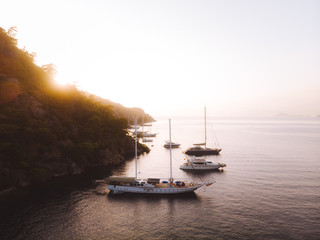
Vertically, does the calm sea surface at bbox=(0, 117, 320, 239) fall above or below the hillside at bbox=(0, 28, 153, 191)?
below

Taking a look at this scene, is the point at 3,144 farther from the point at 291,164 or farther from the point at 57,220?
the point at 291,164

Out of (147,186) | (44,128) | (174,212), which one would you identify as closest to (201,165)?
(147,186)

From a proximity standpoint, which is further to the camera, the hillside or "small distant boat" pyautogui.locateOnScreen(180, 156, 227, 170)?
"small distant boat" pyautogui.locateOnScreen(180, 156, 227, 170)

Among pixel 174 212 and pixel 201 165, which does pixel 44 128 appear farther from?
pixel 201 165

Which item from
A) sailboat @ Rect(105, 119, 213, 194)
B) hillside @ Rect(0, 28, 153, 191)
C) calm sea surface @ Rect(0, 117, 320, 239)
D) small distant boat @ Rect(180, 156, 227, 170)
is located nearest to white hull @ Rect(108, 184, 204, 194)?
sailboat @ Rect(105, 119, 213, 194)

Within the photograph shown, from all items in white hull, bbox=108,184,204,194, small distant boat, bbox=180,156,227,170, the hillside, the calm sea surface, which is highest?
the hillside

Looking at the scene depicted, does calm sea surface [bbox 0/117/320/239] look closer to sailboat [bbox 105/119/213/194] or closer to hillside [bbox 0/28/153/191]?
sailboat [bbox 105/119/213/194]

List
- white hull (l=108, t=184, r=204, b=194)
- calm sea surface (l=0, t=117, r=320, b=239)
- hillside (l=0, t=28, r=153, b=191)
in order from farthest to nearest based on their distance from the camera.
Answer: hillside (l=0, t=28, r=153, b=191), white hull (l=108, t=184, r=204, b=194), calm sea surface (l=0, t=117, r=320, b=239)

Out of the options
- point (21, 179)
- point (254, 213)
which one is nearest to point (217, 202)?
point (254, 213)
